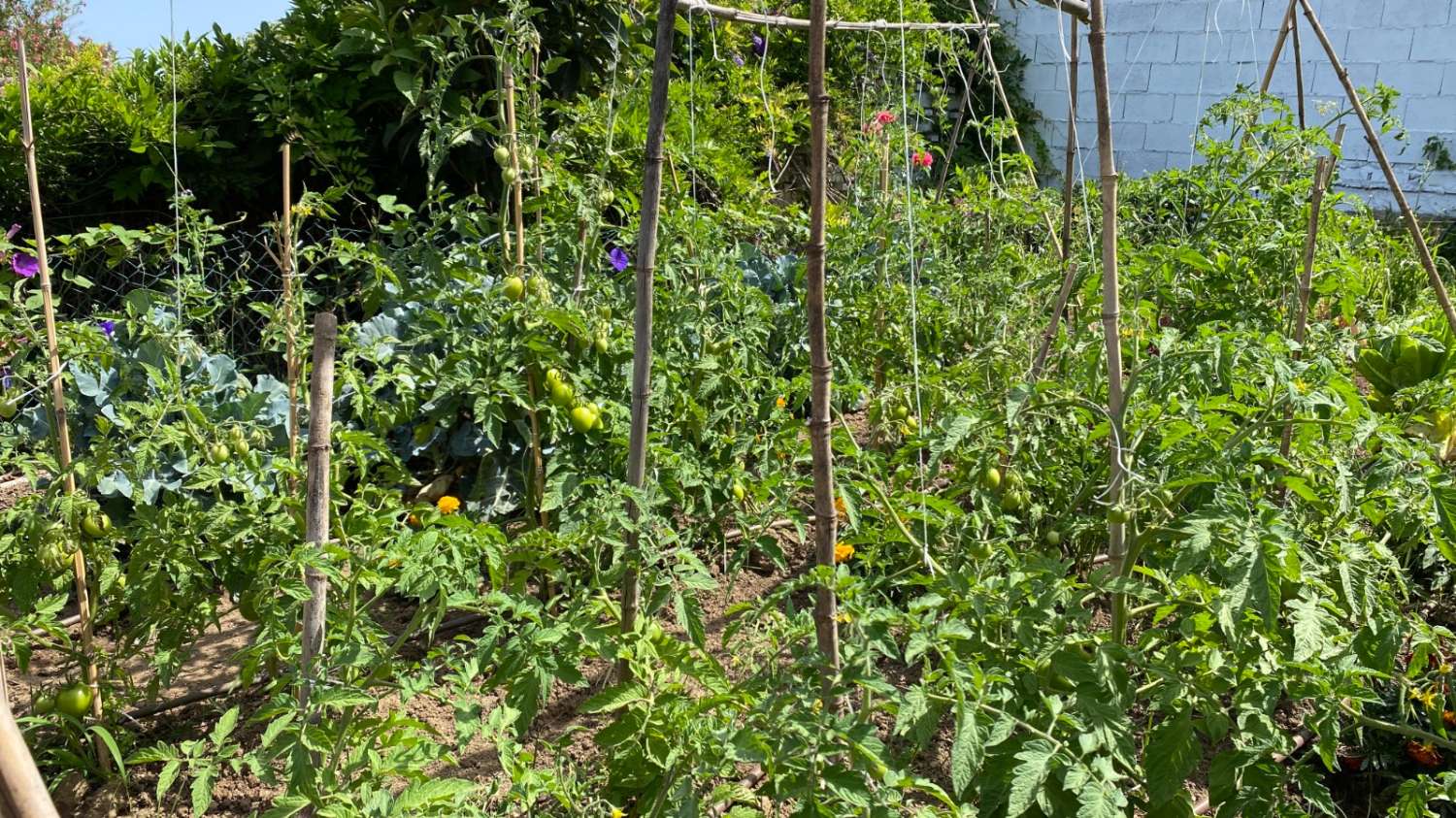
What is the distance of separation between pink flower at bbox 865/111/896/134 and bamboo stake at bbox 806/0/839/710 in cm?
267

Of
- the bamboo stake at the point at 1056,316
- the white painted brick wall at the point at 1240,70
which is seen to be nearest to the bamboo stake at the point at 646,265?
the bamboo stake at the point at 1056,316

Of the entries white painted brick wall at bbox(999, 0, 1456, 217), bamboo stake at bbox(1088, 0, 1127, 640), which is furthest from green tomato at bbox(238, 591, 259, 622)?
white painted brick wall at bbox(999, 0, 1456, 217)

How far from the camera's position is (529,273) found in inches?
86.0

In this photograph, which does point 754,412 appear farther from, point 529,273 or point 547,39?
point 547,39

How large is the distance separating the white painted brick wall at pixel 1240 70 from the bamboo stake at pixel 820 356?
5235 millimetres

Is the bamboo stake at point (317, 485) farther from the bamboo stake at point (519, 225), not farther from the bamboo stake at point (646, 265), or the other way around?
the bamboo stake at point (519, 225)

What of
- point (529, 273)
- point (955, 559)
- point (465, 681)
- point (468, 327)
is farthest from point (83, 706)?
point (955, 559)

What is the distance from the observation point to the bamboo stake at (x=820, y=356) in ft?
4.30

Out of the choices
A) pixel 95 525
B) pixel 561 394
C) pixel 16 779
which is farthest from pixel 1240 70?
pixel 16 779

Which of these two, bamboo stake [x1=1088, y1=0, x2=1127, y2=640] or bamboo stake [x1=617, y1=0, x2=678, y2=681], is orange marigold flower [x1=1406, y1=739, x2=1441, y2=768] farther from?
bamboo stake [x1=617, y1=0, x2=678, y2=681]

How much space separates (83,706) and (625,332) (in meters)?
1.21

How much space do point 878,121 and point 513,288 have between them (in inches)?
96.1

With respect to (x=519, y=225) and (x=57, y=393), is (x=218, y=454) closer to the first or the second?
(x=57, y=393)

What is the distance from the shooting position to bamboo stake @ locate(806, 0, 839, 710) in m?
1.31
